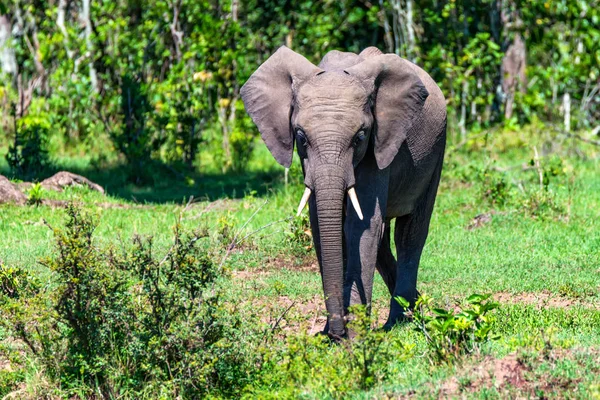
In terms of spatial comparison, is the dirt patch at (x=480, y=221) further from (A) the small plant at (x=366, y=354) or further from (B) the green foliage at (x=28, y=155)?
(B) the green foliage at (x=28, y=155)

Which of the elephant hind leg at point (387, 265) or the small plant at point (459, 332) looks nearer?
the small plant at point (459, 332)

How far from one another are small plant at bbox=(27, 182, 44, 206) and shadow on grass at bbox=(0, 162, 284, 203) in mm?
1136

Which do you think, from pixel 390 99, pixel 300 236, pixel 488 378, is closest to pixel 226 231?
pixel 300 236

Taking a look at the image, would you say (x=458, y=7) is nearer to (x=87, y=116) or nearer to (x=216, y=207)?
(x=87, y=116)

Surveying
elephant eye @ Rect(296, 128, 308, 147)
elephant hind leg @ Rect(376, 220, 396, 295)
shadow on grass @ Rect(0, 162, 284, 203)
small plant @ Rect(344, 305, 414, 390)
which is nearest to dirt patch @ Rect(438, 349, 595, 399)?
small plant @ Rect(344, 305, 414, 390)

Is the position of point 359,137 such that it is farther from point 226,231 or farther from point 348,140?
point 226,231

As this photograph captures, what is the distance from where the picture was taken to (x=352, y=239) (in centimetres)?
654

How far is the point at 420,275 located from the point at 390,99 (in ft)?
8.75

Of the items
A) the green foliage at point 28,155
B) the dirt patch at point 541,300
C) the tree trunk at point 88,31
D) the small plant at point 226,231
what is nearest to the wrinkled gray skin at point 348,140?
the dirt patch at point 541,300

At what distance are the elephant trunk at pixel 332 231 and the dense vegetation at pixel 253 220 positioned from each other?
0.24 meters

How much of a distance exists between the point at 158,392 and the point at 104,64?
34.6 feet

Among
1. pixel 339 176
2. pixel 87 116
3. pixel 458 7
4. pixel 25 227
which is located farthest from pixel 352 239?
pixel 458 7

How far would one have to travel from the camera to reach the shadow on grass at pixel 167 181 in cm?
1303

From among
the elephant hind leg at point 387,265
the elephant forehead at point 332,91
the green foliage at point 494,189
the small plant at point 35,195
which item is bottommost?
the green foliage at point 494,189
